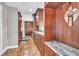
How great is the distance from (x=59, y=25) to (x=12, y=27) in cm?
291

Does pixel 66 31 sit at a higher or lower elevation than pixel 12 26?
lower

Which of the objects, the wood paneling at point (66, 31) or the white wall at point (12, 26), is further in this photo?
the white wall at point (12, 26)

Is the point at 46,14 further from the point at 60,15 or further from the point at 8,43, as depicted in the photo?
the point at 8,43

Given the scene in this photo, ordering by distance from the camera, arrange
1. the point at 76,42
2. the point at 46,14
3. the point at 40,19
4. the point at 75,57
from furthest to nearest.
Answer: the point at 40,19 → the point at 46,14 → the point at 76,42 → the point at 75,57

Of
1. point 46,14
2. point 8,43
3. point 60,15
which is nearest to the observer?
point 60,15

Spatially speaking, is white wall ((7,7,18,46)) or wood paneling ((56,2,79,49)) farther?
white wall ((7,7,18,46))

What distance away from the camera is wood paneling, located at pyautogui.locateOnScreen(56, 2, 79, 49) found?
163 cm

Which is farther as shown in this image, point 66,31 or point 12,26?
point 12,26

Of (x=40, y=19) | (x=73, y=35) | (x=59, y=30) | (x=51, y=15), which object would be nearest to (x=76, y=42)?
(x=73, y=35)

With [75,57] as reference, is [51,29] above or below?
above

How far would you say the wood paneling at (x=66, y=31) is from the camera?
5.34 ft

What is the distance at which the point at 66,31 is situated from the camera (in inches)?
78.0

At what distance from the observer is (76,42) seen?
163 cm

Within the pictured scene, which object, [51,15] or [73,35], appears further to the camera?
[51,15]
